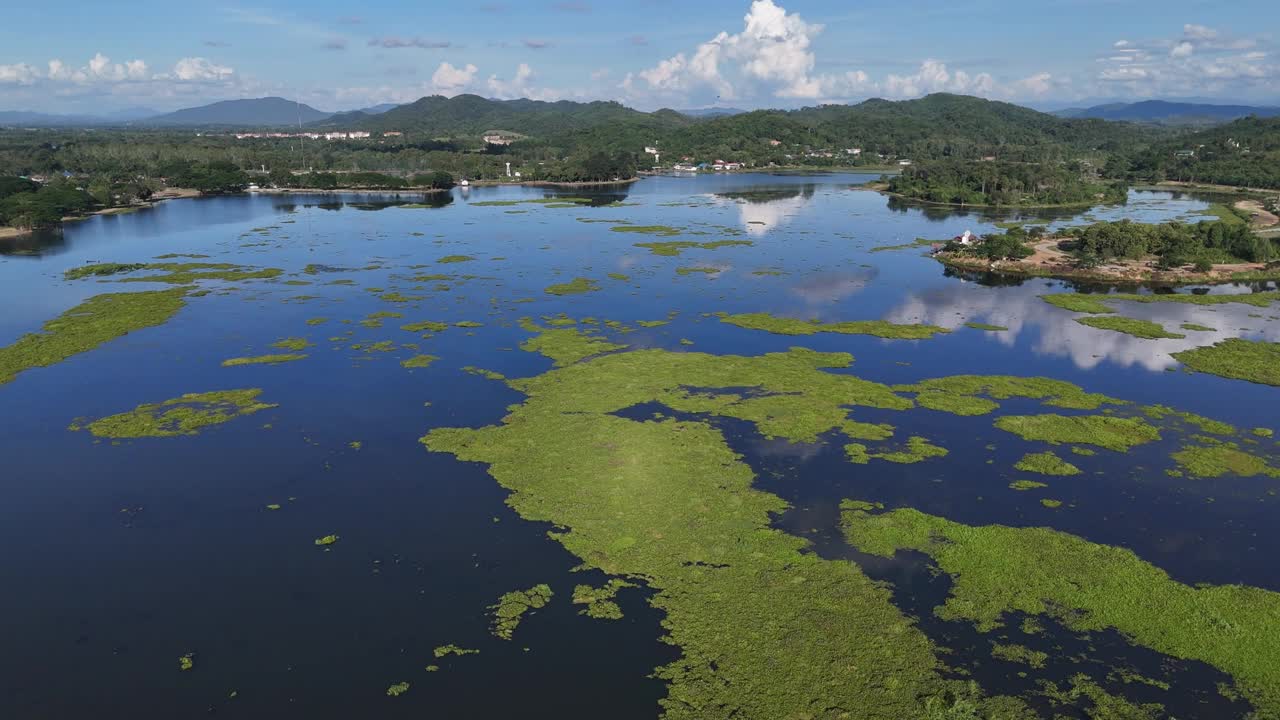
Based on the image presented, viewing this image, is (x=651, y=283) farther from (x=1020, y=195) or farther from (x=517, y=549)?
(x=1020, y=195)

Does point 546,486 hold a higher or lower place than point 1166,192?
lower

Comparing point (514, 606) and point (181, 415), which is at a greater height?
point (181, 415)

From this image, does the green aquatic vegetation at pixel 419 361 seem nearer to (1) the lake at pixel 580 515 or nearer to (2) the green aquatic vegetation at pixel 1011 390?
(1) the lake at pixel 580 515

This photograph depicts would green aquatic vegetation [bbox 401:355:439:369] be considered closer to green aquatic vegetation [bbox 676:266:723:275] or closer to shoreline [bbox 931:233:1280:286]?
green aquatic vegetation [bbox 676:266:723:275]

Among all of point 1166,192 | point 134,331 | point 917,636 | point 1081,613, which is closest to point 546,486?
point 917,636

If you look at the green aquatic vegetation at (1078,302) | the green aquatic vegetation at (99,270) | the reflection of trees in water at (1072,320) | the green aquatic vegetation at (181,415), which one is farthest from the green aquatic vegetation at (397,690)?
the green aquatic vegetation at (99,270)

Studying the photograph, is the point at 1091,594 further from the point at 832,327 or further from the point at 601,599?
the point at 832,327

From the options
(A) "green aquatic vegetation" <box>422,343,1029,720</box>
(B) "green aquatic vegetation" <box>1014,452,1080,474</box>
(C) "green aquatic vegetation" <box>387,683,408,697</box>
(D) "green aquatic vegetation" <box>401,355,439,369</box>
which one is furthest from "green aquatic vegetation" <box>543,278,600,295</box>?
(C) "green aquatic vegetation" <box>387,683,408,697</box>

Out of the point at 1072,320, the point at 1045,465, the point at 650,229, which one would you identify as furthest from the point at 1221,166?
the point at 1045,465
